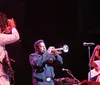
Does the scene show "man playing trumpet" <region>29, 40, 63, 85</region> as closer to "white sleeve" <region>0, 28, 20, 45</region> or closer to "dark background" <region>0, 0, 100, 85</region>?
"dark background" <region>0, 0, 100, 85</region>

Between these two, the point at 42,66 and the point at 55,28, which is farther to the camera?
the point at 55,28

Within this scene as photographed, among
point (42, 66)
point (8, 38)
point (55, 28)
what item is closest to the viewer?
point (8, 38)

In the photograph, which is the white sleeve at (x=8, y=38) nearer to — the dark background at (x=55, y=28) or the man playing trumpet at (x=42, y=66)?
the man playing trumpet at (x=42, y=66)

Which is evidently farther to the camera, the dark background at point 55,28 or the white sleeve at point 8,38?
the dark background at point 55,28

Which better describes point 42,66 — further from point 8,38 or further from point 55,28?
point 55,28

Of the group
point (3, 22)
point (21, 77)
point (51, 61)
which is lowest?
point (21, 77)

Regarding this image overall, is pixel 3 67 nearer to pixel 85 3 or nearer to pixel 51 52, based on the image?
pixel 51 52

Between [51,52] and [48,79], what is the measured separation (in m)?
0.59

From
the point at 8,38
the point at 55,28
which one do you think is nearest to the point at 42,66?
the point at 8,38

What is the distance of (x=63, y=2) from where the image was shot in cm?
766

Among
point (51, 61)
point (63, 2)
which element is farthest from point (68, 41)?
point (51, 61)

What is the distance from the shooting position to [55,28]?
25.0 feet

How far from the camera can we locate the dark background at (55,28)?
7125 mm

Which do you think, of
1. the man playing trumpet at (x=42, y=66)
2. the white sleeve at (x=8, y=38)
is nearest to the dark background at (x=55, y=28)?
the man playing trumpet at (x=42, y=66)
